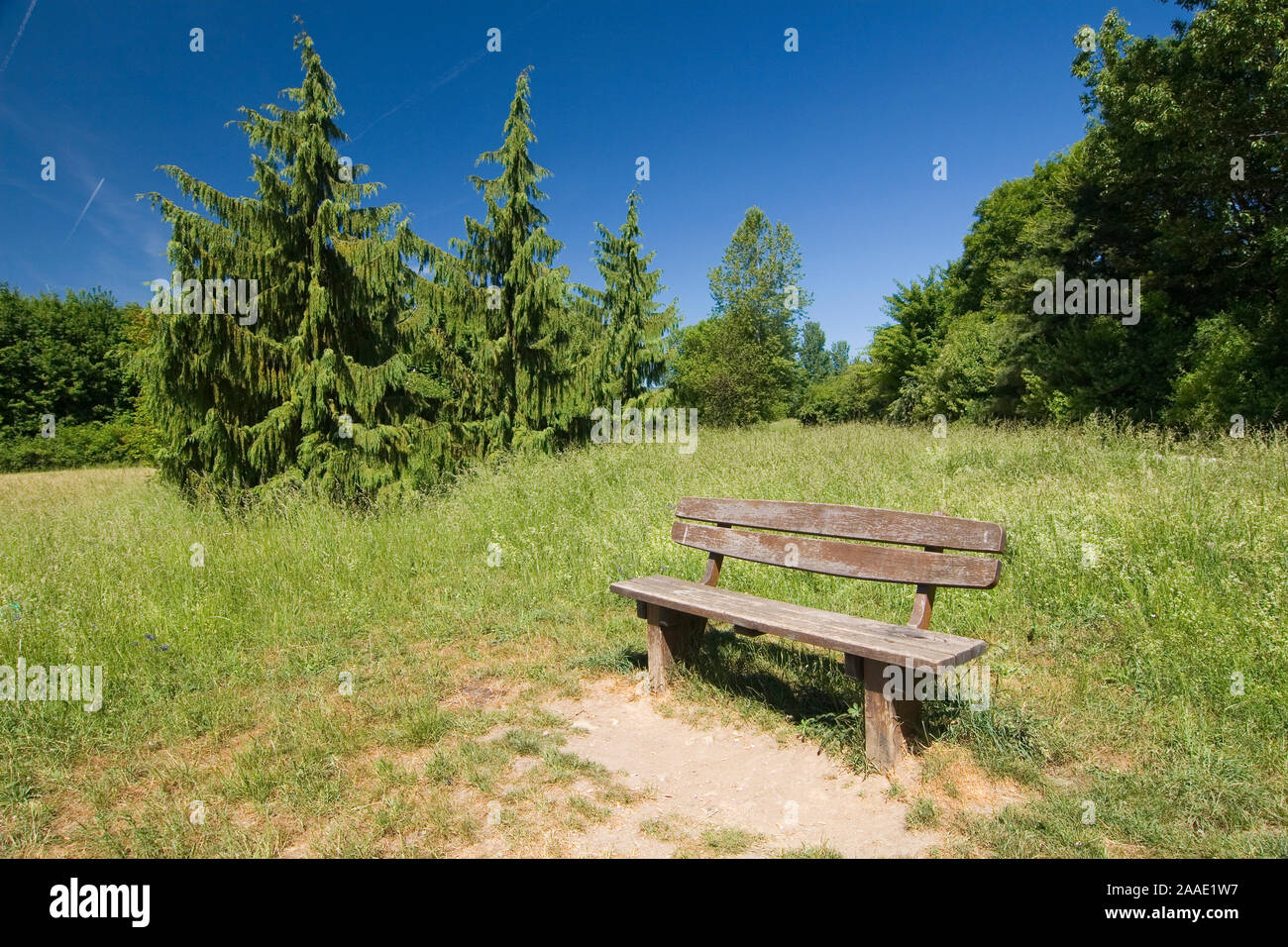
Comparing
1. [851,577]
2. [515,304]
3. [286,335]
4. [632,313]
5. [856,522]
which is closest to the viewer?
[851,577]

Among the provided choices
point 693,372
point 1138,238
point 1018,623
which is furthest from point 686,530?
point 693,372

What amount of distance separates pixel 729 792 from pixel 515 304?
10533 millimetres

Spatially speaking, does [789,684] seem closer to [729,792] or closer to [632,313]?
[729,792]

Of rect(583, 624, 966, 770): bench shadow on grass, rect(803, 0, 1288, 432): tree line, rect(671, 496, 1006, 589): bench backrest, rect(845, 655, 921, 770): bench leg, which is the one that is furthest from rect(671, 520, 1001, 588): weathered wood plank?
rect(803, 0, 1288, 432): tree line

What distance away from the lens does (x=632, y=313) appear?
59.0 ft

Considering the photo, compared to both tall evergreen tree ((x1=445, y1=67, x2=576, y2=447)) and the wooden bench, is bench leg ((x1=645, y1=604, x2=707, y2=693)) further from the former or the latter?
tall evergreen tree ((x1=445, y1=67, x2=576, y2=447))

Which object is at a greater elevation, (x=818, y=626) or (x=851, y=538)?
(x=851, y=538)

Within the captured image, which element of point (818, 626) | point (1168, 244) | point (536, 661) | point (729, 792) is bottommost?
point (729, 792)

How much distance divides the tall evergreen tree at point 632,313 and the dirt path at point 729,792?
1201 centimetres

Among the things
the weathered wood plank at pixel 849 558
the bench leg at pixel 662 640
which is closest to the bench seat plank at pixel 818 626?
the bench leg at pixel 662 640

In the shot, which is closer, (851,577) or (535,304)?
(851,577)

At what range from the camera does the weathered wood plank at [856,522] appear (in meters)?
3.15

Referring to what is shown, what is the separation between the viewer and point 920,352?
31.1 meters

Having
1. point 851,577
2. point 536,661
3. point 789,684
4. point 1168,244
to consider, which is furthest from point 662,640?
point 1168,244
